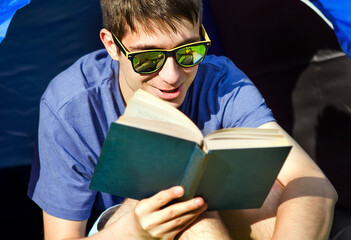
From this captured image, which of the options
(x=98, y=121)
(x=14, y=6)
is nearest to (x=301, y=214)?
(x=98, y=121)

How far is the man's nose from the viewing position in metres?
1.16

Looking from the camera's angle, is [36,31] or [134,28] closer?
[134,28]

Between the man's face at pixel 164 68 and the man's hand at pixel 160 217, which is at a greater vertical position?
the man's face at pixel 164 68

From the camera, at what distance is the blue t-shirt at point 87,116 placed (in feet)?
4.11

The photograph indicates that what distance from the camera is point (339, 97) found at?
1.71 meters

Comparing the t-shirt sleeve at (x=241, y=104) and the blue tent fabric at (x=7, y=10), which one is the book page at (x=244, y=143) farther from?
the blue tent fabric at (x=7, y=10)

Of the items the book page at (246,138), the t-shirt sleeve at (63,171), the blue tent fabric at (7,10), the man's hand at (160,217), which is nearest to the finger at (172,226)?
the man's hand at (160,217)

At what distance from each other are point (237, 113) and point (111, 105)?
1.07ft

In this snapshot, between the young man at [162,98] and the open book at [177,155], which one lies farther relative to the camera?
the young man at [162,98]

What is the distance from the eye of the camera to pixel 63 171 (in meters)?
1.25

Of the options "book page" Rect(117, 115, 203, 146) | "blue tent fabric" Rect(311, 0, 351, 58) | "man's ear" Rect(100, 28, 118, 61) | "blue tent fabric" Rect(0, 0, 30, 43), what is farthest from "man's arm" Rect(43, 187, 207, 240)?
"blue tent fabric" Rect(311, 0, 351, 58)

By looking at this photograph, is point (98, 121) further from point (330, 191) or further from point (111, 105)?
point (330, 191)

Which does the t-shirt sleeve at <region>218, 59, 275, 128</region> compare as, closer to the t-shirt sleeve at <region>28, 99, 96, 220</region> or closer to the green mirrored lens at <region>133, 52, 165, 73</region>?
the green mirrored lens at <region>133, 52, 165, 73</region>

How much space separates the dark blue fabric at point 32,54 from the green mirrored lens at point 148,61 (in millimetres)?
456
